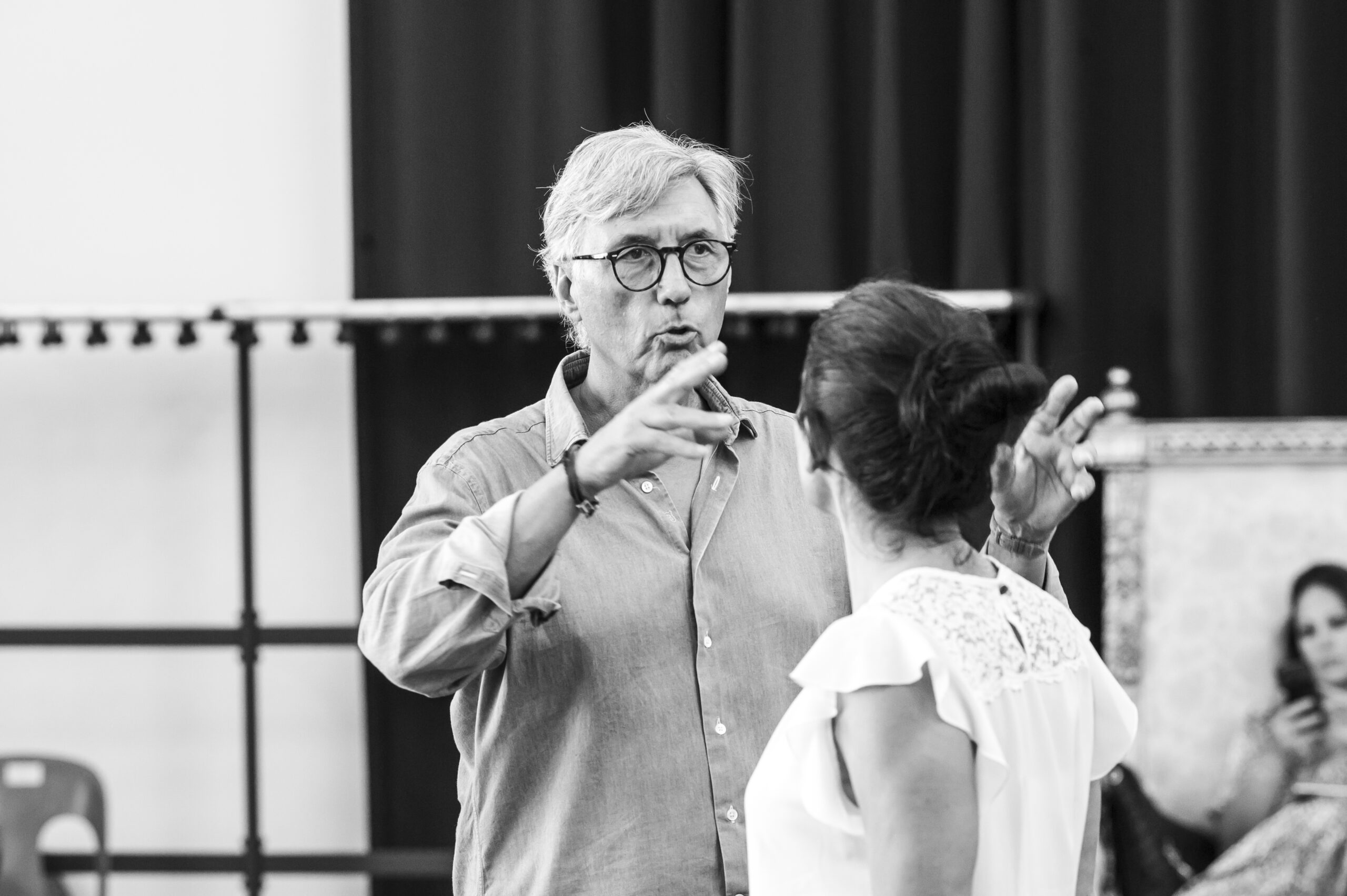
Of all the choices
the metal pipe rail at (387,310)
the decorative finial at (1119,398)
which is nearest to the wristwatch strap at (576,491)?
the metal pipe rail at (387,310)

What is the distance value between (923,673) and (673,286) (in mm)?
641

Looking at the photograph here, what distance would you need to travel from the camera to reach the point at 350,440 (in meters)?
3.25

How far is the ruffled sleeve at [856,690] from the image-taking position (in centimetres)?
111

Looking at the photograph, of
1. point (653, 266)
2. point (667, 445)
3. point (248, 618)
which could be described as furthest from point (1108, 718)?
point (248, 618)

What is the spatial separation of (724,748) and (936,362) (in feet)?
1.90

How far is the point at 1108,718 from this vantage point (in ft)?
4.20

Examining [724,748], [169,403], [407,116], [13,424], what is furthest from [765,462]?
[13,424]

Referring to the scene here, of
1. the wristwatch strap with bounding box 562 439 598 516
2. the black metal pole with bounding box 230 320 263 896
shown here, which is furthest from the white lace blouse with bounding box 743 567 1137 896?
the black metal pole with bounding box 230 320 263 896

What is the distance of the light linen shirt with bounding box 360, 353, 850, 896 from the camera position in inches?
59.8

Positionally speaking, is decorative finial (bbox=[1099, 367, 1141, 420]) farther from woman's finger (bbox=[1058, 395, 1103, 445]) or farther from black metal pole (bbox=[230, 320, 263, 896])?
Result: black metal pole (bbox=[230, 320, 263, 896])

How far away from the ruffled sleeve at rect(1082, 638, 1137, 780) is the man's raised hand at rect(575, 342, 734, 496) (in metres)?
0.41

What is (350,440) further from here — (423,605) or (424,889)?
(423,605)

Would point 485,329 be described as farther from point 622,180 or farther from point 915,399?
point 915,399

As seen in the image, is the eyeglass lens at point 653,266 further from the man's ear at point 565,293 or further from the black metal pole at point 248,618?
the black metal pole at point 248,618
